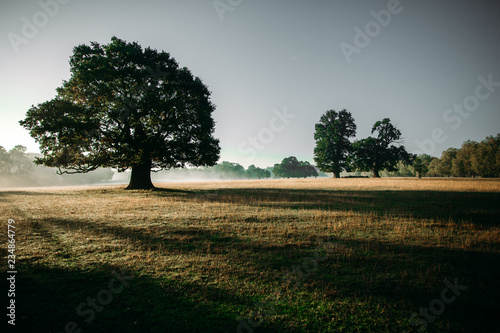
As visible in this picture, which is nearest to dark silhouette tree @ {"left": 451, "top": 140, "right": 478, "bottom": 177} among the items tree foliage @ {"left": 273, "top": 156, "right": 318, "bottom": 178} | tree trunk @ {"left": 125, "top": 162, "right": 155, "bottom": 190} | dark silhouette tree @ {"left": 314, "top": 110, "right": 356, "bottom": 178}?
dark silhouette tree @ {"left": 314, "top": 110, "right": 356, "bottom": 178}

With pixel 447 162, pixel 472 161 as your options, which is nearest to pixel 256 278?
pixel 472 161

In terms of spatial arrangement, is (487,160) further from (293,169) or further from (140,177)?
(140,177)

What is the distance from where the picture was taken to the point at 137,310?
11.4ft

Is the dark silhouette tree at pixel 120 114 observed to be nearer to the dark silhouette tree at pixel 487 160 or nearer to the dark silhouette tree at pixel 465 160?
the dark silhouette tree at pixel 487 160

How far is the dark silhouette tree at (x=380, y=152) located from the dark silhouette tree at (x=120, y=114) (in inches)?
2069

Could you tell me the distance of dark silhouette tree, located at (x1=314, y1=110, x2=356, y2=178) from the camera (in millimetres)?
60656

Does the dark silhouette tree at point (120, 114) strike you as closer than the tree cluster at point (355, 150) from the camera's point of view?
Yes

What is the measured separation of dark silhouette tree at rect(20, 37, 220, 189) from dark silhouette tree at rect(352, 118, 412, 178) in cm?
5254

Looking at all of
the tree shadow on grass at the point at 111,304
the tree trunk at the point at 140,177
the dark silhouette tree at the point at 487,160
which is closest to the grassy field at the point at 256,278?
the tree shadow on grass at the point at 111,304

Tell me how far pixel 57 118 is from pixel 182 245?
2270 centimetres

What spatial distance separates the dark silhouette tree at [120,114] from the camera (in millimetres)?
20328

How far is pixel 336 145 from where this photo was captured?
Answer: 60.9 m

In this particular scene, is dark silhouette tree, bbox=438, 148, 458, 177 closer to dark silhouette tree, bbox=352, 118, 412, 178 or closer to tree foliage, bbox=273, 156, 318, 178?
dark silhouette tree, bbox=352, 118, 412, 178

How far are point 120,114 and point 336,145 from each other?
56.4 meters
